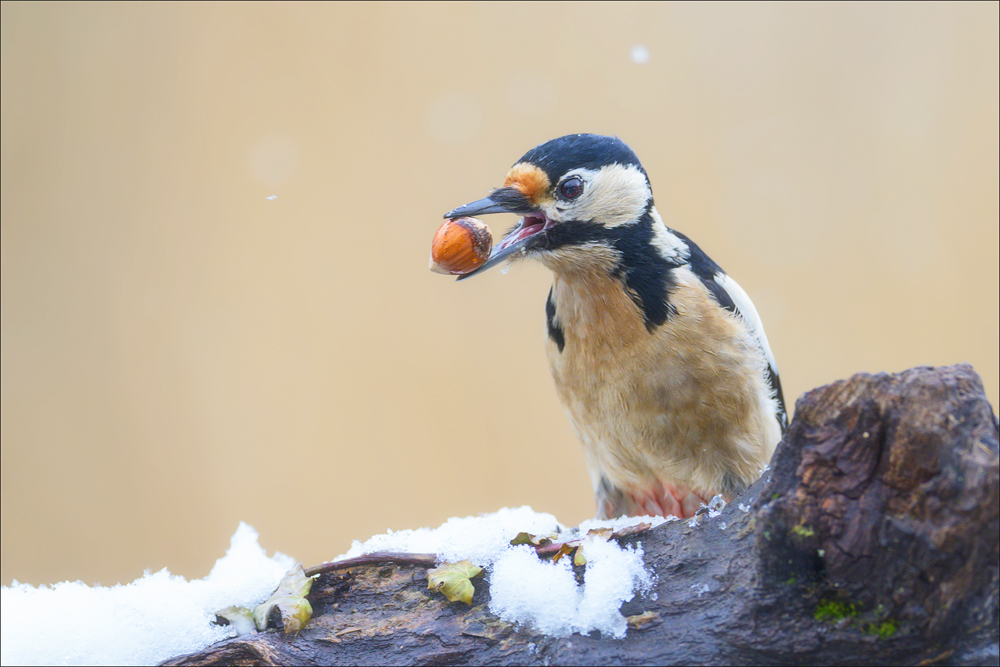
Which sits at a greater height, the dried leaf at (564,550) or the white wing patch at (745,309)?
the white wing patch at (745,309)

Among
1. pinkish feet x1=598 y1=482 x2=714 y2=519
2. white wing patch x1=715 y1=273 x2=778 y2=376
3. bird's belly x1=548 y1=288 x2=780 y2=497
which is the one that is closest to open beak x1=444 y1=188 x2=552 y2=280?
bird's belly x1=548 y1=288 x2=780 y2=497

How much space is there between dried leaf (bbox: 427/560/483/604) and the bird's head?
0.63m

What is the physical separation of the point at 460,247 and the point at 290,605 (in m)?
0.76

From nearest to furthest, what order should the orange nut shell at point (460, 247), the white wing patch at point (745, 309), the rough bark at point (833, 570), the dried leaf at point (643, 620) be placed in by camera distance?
the rough bark at point (833, 570), the dried leaf at point (643, 620), the orange nut shell at point (460, 247), the white wing patch at point (745, 309)

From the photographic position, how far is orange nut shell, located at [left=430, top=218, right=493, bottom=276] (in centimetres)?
152

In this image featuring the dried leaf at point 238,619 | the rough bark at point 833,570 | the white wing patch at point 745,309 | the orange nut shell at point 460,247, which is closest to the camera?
the rough bark at point 833,570

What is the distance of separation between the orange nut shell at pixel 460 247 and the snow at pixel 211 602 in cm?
56

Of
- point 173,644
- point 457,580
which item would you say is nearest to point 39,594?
point 173,644

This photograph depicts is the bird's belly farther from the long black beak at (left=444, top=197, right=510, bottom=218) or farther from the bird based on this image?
the long black beak at (left=444, top=197, right=510, bottom=218)

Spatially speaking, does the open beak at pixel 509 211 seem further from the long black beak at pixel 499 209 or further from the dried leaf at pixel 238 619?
the dried leaf at pixel 238 619

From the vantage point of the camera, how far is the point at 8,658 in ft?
3.32

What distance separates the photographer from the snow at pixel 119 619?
103cm

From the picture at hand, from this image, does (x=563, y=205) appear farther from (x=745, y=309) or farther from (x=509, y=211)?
(x=745, y=309)

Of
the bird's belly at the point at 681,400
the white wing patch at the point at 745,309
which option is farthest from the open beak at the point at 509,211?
the white wing patch at the point at 745,309
